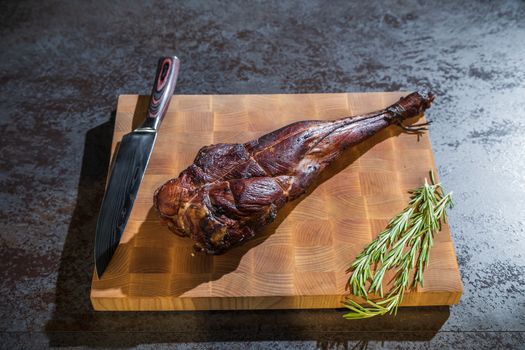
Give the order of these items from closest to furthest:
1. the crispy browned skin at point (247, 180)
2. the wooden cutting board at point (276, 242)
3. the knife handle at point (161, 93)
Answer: the crispy browned skin at point (247, 180) < the wooden cutting board at point (276, 242) < the knife handle at point (161, 93)

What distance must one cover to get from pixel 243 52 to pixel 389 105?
1.03 metres

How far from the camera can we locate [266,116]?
3074 mm

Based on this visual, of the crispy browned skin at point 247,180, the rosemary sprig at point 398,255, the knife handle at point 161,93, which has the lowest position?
the rosemary sprig at point 398,255

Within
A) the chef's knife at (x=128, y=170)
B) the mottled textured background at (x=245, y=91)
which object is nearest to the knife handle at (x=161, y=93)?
the chef's knife at (x=128, y=170)

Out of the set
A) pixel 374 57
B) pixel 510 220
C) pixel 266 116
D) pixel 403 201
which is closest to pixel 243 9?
pixel 374 57

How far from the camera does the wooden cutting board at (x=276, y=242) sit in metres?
2.53

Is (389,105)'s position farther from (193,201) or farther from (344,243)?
(193,201)

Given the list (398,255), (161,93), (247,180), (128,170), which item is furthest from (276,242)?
(161,93)

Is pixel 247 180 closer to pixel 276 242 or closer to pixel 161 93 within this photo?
pixel 276 242

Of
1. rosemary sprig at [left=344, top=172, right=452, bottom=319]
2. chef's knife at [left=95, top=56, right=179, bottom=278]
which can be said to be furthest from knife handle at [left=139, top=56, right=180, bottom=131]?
rosemary sprig at [left=344, top=172, right=452, bottom=319]

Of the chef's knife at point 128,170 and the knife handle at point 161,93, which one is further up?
the knife handle at point 161,93

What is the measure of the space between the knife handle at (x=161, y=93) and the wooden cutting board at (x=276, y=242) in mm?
83

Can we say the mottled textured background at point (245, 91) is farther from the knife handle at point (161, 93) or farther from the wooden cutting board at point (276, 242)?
the knife handle at point (161, 93)

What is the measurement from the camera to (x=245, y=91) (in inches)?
138
